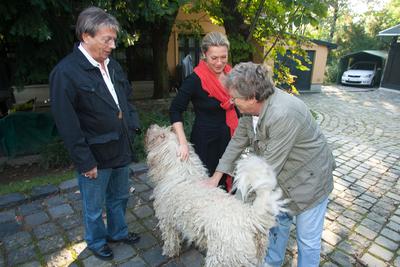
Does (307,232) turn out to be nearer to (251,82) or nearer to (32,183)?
(251,82)

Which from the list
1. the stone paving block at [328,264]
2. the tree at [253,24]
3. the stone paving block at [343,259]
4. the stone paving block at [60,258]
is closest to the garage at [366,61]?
the tree at [253,24]

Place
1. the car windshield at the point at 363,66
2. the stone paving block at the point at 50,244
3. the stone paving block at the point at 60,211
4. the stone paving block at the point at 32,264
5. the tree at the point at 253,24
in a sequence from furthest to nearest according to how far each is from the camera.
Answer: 1. the car windshield at the point at 363,66
2. the tree at the point at 253,24
3. the stone paving block at the point at 60,211
4. the stone paving block at the point at 50,244
5. the stone paving block at the point at 32,264

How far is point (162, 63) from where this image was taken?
11742 millimetres

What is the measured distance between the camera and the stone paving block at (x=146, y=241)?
10.8 feet

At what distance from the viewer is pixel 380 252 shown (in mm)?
3334

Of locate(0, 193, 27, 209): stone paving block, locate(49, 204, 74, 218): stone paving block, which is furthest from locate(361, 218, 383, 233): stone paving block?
locate(0, 193, 27, 209): stone paving block

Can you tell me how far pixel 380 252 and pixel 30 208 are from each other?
469cm

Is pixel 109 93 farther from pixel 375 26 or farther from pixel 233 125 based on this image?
pixel 375 26

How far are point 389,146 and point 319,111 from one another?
4.57 metres

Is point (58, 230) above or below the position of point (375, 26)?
below

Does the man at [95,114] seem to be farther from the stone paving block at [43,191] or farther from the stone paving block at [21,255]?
the stone paving block at [43,191]

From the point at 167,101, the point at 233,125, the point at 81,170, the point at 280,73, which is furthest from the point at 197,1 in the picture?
the point at 167,101

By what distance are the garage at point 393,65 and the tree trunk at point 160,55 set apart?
14.9 meters

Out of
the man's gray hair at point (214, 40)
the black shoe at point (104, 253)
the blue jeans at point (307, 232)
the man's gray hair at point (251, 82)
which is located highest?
the man's gray hair at point (214, 40)
